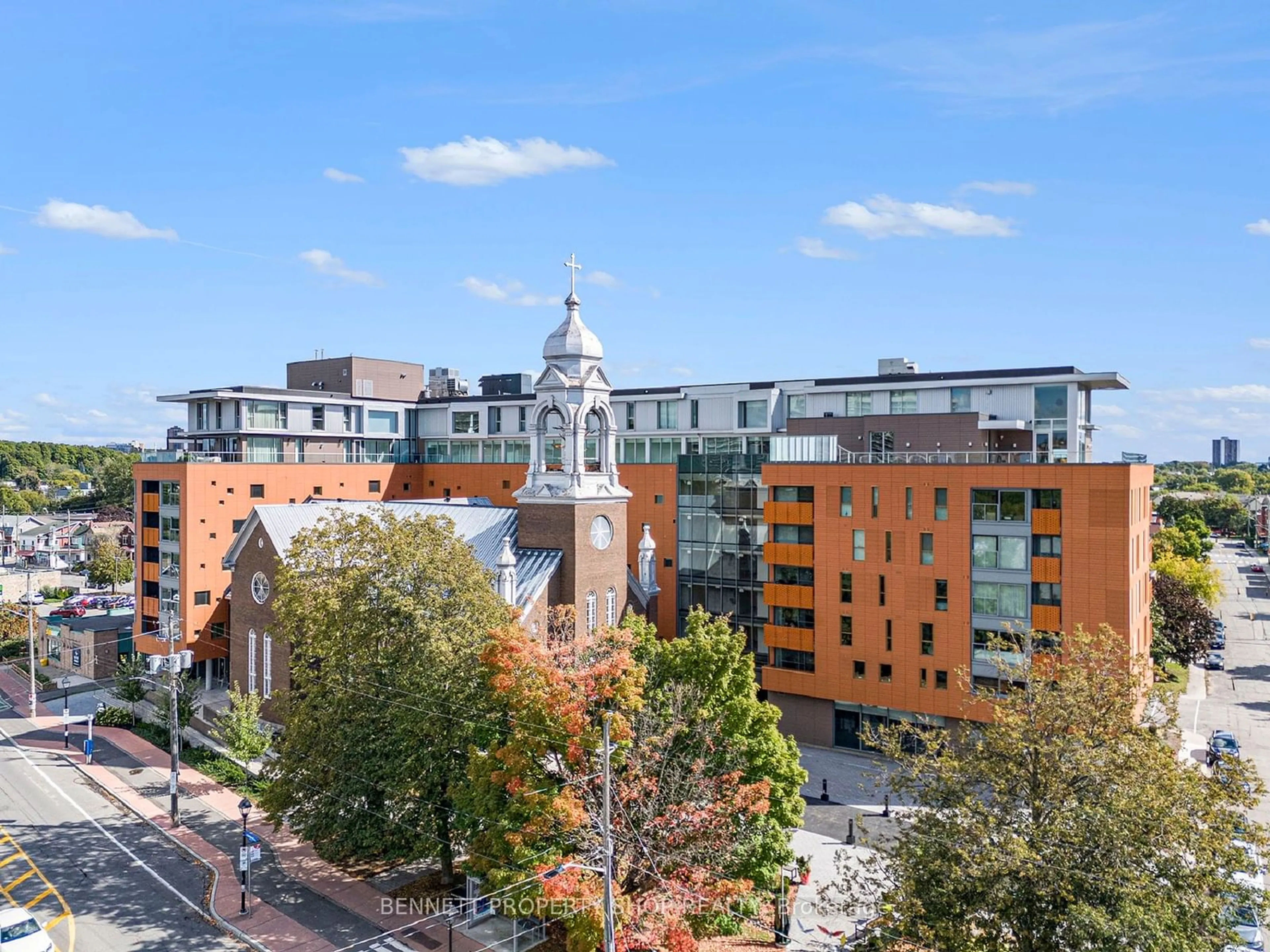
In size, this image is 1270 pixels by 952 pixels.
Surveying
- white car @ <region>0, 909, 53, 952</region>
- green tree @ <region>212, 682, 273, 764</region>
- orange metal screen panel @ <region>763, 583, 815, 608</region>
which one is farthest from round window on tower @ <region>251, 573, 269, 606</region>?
orange metal screen panel @ <region>763, 583, 815, 608</region>

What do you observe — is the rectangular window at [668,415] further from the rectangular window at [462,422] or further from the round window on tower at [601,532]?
the rectangular window at [462,422]

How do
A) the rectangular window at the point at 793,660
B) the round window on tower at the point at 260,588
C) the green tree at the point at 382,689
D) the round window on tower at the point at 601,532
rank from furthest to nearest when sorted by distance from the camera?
the round window on tower at the point at 260,588, the rectangular window at the point at 793,660, the round window on tower at the point at 601,532, the green tree at the point at 382,689

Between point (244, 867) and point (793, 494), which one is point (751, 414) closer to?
point (793, 494)

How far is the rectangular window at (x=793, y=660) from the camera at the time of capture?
153ft

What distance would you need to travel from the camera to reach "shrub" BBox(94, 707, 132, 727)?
52.2 meters

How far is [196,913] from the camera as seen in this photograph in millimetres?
30125

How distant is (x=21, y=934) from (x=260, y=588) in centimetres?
2336

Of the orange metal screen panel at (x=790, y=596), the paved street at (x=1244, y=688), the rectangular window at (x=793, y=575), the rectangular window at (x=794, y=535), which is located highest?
the rectangular window at (x=794, y=535)

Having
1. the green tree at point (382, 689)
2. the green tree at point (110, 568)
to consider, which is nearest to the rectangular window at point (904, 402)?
the green tree at point (382, 689)

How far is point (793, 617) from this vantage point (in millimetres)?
47281

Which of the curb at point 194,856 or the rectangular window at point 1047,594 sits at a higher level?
the rectangular window at point 1047,594

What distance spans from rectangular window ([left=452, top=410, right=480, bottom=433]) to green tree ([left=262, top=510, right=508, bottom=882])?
37.7 meters

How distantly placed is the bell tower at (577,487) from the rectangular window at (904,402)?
17059mm

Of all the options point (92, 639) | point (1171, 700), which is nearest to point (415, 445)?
point (92, 639)
